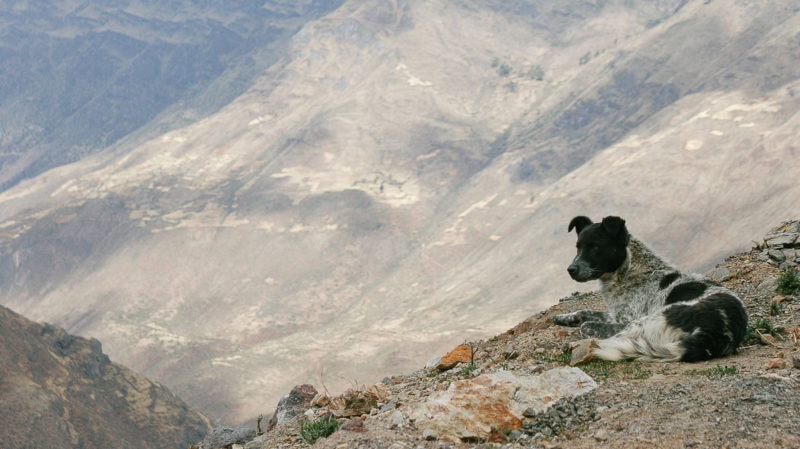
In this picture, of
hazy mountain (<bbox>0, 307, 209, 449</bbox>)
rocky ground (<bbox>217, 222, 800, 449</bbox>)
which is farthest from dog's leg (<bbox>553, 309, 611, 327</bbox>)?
hazy mountain (<bbox>0, 307, 209, 449</bbox>)

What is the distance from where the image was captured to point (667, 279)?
1203 cm

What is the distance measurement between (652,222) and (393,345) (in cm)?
5260

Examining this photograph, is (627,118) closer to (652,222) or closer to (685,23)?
(685,23)

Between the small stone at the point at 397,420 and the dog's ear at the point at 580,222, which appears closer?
the small stone at the point at 397,420

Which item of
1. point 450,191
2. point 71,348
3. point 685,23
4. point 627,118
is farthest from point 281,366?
point 685,23

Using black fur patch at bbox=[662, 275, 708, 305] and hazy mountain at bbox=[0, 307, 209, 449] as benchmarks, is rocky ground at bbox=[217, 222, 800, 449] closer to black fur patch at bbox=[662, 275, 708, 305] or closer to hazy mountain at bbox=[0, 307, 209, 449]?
black fur patch at bbox=[662, 275, 708, 305]

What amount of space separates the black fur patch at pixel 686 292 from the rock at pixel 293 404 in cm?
667

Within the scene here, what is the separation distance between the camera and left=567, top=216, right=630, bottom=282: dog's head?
1220 cm

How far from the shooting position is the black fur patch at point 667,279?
1197cm

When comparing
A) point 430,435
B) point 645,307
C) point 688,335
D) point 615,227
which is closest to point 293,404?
point 430,435

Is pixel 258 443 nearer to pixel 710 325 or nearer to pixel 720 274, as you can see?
pixel 710 325

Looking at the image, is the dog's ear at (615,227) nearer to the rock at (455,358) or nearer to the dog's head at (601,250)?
the dog's head at (601,250)

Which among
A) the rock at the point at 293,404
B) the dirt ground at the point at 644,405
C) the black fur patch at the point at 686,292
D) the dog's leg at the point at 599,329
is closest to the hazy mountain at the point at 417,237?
the rock at the point at 293,404

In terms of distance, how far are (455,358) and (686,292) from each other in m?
4.01
